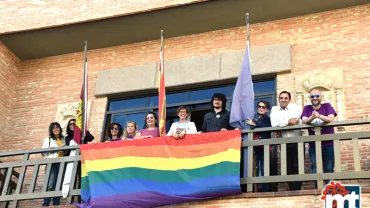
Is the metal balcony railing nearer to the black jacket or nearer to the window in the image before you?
the black jacket

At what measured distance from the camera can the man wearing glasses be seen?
30.6 ft

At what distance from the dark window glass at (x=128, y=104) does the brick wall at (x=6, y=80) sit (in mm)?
2355

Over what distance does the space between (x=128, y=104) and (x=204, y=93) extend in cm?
165

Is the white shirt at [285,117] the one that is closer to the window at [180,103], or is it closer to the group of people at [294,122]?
the group of people at [294,122]

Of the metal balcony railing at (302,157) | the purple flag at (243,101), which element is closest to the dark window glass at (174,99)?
the purple flag at (243,101)

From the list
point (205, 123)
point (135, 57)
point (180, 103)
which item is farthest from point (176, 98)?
point (205, 123)

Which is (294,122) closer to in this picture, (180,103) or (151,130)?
(151,130)

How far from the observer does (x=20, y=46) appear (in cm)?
1350

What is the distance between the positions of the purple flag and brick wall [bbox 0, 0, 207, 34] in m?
2.58

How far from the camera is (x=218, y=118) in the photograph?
10.0m

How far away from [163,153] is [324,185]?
Result: 2496mm

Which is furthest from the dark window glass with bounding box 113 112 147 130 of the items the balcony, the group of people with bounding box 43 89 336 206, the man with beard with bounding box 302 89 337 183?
the man with beard with bounding box 302 89 337 183

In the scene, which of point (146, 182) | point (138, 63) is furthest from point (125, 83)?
point (146, 182)

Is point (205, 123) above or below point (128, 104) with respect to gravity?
below
